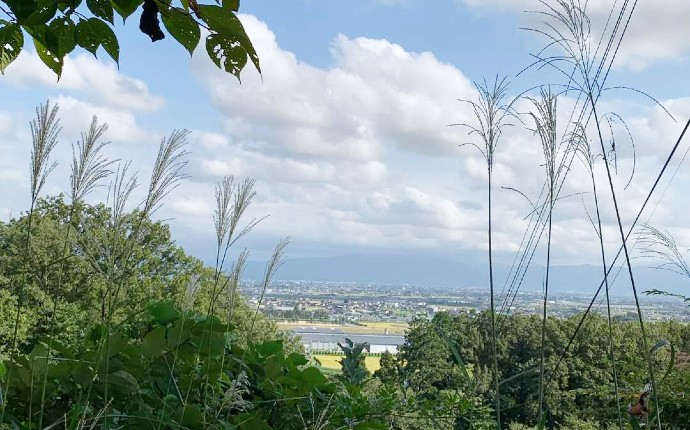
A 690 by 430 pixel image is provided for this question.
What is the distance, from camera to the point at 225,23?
0.91 metres

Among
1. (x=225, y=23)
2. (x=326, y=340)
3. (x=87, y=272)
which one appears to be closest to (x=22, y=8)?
(x=225, y=23)

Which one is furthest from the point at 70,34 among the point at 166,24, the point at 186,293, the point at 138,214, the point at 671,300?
the point at 671,300

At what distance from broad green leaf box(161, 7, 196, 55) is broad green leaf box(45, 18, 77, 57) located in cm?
15

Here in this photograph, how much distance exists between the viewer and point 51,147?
114cm

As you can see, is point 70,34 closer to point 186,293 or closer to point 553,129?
point 186,293

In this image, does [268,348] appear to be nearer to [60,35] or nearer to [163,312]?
[163,312]

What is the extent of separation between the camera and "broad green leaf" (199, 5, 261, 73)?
899 millimetres

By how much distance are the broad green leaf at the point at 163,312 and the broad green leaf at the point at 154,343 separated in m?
0.18

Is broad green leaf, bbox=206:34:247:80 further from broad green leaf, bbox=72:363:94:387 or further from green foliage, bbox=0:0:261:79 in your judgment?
broad green leaf, bbox=72:363:94:387

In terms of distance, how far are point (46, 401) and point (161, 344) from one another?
207mm

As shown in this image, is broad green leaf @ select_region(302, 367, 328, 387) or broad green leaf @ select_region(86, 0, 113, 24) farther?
broad green leaf @ select_region(302, 367, 328, 387)

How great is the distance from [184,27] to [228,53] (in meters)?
0.07

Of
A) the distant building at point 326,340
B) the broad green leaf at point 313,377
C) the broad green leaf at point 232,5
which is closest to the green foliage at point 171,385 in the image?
the broad green leaf at point 313,377

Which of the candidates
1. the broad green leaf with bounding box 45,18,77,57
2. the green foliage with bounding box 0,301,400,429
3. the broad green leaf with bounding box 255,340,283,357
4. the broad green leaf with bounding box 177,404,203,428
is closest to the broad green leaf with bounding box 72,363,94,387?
the green foliage with bounding box 0,301,400,429
